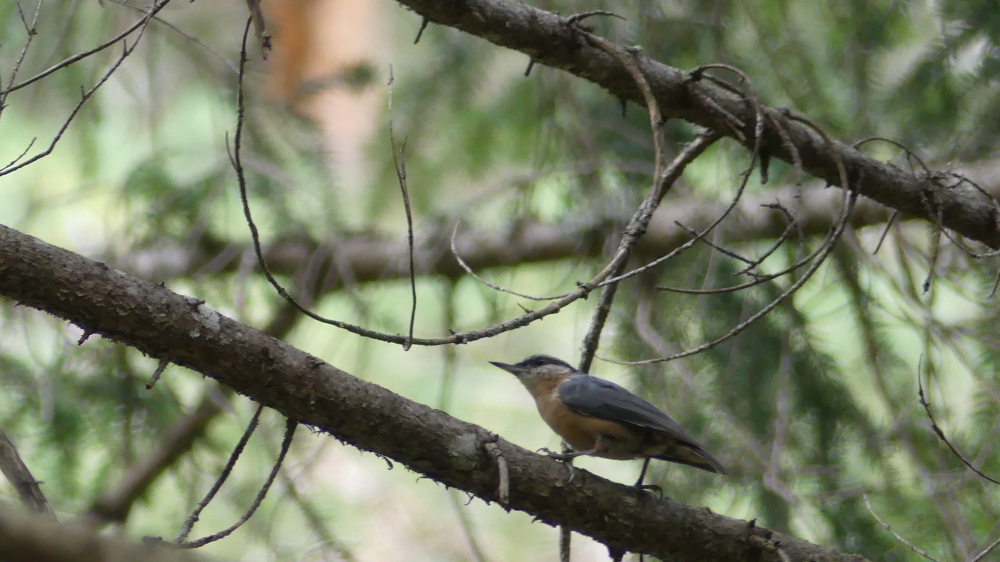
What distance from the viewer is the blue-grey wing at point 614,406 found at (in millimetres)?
2326

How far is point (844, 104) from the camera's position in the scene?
12.6 ft

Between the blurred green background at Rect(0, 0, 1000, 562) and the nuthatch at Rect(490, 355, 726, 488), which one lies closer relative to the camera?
the nuthatch at Rect(490, 355, 726, 488)

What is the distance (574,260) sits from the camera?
4.03m

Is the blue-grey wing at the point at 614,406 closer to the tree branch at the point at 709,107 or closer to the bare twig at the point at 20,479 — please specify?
the tree branch at the point at 709,107

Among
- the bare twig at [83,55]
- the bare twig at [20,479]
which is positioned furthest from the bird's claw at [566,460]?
the bare twig at [83,55]

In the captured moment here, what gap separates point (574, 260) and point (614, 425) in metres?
1.71

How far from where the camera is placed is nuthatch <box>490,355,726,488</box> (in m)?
2.35

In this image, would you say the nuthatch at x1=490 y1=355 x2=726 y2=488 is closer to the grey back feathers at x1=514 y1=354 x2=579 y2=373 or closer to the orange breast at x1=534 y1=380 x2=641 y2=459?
the orange breast at x1=534 y1=380 x2=641 y2=459

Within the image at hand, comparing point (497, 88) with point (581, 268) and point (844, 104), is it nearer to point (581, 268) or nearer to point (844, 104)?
point (581, 268)

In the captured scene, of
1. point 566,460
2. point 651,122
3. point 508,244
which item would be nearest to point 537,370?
point 566,460

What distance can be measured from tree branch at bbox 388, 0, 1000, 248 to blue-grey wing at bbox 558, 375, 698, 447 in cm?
84

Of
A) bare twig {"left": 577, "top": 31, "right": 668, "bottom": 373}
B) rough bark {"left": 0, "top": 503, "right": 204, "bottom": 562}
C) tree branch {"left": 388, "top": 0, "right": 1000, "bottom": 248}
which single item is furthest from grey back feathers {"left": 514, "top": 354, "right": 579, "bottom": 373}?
rough bark {"left": 0, "top": 503, "right": 204, "bottom": 562}

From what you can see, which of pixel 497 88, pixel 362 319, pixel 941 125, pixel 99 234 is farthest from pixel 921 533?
pixel 99 234

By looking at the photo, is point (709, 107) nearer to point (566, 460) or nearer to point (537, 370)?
point (537, 370)
